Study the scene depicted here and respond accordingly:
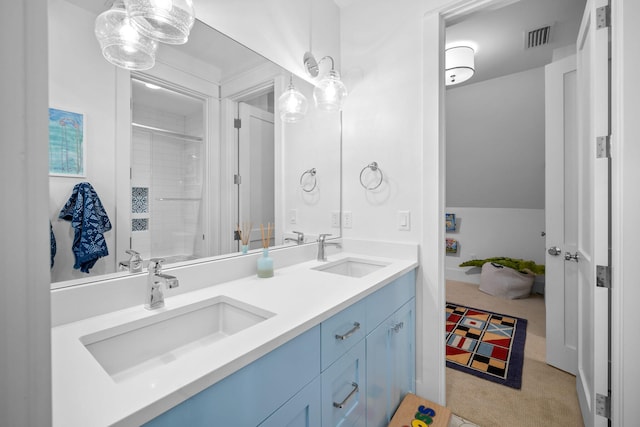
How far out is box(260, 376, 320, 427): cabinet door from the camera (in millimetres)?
801

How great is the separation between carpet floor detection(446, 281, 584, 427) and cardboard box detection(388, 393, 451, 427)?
0.72 feet

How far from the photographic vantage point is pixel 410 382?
1727 mm

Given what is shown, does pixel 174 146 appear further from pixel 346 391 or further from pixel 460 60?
pixel 460 60

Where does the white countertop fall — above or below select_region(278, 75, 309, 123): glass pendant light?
below

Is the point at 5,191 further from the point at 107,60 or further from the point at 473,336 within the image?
the point at 473,336

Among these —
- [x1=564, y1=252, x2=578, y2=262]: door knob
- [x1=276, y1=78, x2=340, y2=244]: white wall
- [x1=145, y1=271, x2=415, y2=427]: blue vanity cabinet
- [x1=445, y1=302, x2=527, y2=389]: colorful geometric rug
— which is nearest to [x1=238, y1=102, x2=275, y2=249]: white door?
→ [x1=276, y1=78, x2=340, y2=244]: white wall

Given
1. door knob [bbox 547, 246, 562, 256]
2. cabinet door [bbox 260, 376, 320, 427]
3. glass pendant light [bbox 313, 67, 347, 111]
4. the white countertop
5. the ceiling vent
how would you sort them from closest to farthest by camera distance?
the white countertop → cabinet door [bbox 260, 376, 320, 427] → glass pendant light [bbox 313, 67, 347, 111] → door knob [bbox 547, 246, 562, 256] → the ceiling vent

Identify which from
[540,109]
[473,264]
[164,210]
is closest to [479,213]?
[473,264]

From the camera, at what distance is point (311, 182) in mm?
1989

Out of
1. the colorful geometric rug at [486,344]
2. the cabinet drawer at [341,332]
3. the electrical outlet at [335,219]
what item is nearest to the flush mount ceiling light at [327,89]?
the electrical outlet at [335,219]

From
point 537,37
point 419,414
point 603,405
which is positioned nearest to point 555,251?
point 603,405

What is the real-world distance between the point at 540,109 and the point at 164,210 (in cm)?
375

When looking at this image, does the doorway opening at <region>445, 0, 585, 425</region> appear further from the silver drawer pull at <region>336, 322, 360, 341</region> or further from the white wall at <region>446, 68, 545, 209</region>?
the silver drawer pull at <region>336, 322, 360, 341</region>

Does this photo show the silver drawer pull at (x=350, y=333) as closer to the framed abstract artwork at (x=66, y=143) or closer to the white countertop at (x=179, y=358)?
the white countertop at (x=179, y=358)
